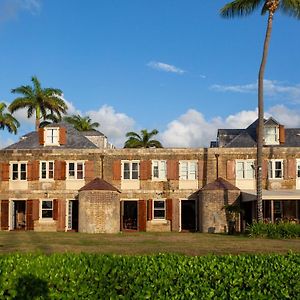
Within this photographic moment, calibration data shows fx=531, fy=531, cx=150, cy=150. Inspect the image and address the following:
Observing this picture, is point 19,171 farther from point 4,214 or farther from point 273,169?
point 273,169

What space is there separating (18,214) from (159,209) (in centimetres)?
1147

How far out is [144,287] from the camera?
8086 mm

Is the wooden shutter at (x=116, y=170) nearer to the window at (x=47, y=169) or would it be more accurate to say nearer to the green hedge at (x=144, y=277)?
the window at (x=47, y=169)

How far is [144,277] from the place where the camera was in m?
8.15

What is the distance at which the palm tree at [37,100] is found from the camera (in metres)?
53.8

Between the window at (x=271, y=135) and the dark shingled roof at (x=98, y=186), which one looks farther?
the window at (x=271, y=135)

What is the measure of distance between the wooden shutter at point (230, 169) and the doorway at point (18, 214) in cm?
1519

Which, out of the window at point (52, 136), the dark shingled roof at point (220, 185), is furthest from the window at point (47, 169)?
the dark shingled roof at point (220, 185)

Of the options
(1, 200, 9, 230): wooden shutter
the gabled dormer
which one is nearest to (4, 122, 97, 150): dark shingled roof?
the gabled dormer

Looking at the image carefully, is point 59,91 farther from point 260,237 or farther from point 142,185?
point 260,237

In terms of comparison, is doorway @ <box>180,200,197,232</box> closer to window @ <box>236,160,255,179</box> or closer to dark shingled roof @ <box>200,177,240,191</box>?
dark shingled roof @ <box>200,177,240,191</box>

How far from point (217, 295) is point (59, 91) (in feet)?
159

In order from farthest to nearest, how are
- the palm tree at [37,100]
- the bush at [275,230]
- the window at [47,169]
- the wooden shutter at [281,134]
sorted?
the palm tree at [37,100] < the wooden shutter at [281,134] < the window at [47,169] < the bush at [275,230]

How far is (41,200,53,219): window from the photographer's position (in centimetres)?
3741
